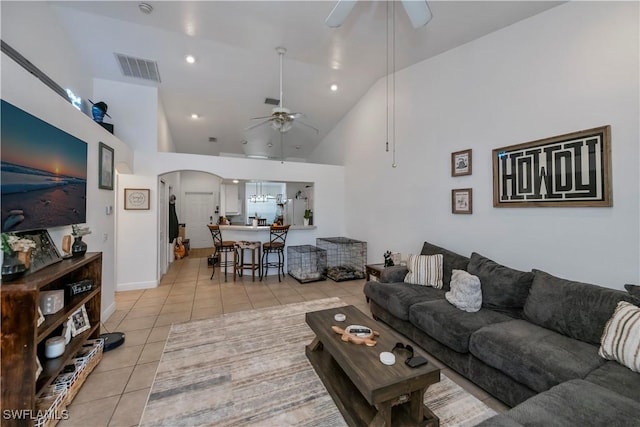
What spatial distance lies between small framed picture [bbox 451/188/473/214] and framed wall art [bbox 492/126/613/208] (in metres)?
0.31

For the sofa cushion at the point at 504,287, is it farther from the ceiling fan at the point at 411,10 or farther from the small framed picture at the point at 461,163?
the ceiling fan at the point at 411,10

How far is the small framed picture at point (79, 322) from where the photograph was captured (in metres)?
2.22

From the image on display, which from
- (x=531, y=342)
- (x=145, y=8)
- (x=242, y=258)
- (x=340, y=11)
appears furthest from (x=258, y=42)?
(x=531, y=342)

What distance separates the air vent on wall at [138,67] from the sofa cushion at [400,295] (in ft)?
15.6

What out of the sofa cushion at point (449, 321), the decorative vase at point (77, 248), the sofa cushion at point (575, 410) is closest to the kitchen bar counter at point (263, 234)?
the decorative vase at point (77, 248)

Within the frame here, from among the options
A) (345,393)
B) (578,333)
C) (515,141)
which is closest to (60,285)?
(345,393)

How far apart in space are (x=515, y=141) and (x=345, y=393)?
311 centimetres

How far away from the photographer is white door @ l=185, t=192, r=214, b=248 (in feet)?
29.8

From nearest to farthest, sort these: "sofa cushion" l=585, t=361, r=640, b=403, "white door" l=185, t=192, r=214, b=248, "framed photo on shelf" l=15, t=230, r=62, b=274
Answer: "sofa cushion" l=585, t=361, r=640, b=403 → "framed photo on shelf" l=15, t=230, r=62, b=274 → "white door" l=185, t=192, r=214, b=248

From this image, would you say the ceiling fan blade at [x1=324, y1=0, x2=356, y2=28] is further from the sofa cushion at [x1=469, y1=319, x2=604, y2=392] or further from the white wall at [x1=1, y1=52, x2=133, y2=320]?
the sofa cushion at [x1=469, y1=319, x2=604, y2=392]

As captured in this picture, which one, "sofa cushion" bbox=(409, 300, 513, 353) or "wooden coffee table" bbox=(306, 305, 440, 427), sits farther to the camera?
"sofa cushion" bbox=(409, 300, 513, 353)

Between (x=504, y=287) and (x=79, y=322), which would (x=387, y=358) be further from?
(x=79, y=322)

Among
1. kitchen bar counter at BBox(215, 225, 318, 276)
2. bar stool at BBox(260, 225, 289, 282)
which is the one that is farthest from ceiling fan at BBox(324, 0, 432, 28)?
kitchen bar counter at BBox(215, 225, 318, 276)

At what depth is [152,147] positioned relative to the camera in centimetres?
462
